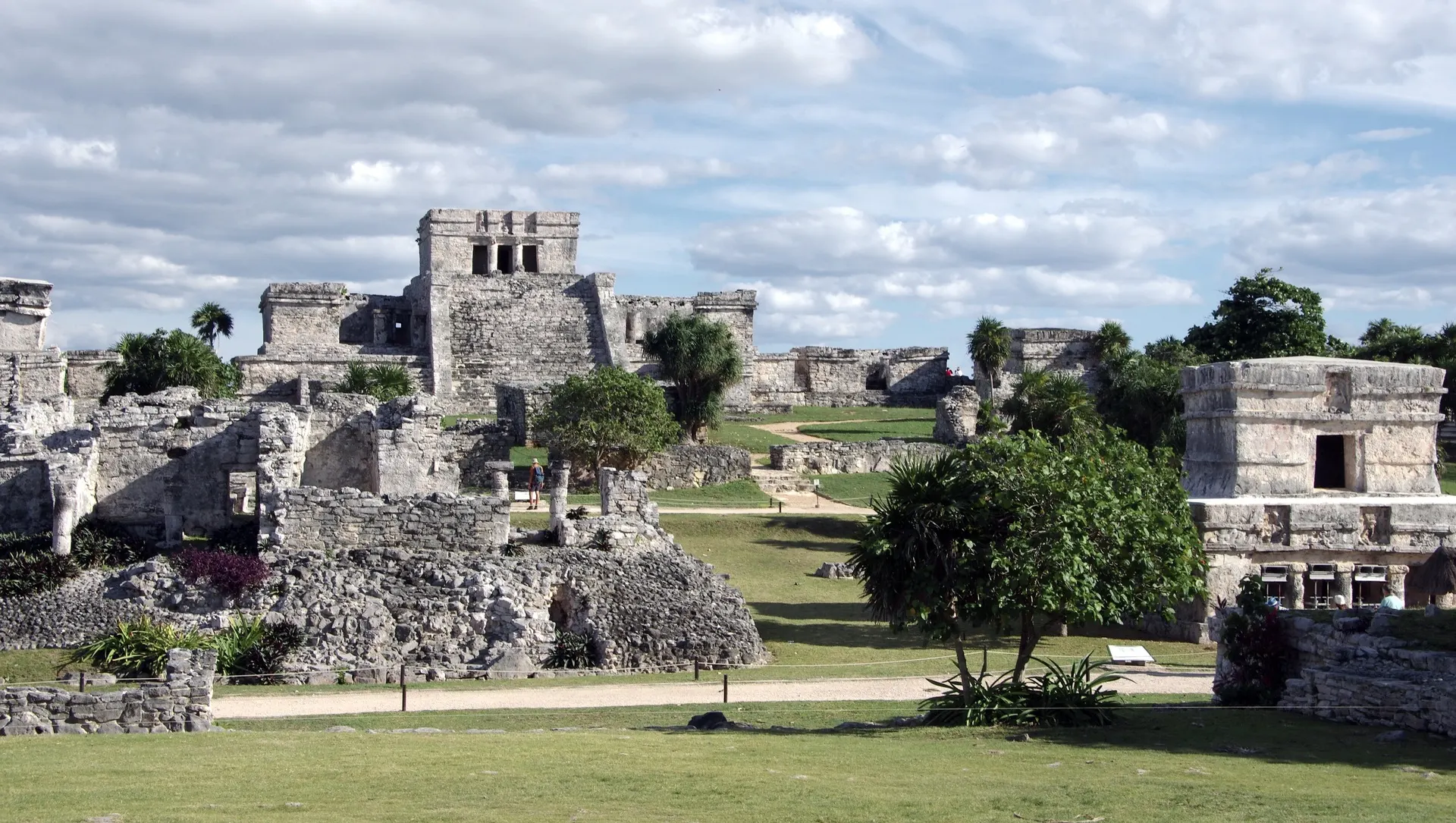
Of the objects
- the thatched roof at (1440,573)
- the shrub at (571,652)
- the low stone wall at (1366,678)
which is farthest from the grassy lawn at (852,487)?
the low stone wall at (1366,678)

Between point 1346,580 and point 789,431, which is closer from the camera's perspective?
point 1346,580

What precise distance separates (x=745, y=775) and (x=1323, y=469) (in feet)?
60.1

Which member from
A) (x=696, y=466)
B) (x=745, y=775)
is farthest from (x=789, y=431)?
(x=745, y=775)

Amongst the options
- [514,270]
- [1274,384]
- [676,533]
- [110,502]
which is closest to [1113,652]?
[1274,384]

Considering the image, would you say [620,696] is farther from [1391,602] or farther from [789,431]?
[789,431]

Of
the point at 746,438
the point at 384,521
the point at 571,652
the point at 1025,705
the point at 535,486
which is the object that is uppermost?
the point at 746,438

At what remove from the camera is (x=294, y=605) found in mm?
20625

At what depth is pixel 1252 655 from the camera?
672 inches

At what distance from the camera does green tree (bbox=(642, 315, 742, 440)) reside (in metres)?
40.5

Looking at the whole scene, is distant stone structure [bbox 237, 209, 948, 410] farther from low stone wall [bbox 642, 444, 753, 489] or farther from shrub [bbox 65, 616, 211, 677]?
shrub [bbox 65, 616, 211, 677]

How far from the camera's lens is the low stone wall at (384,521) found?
21797mm

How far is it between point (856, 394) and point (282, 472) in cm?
3756

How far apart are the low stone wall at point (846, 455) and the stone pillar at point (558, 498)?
42.2 feet

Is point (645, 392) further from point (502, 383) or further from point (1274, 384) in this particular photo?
point (1274, 384)
